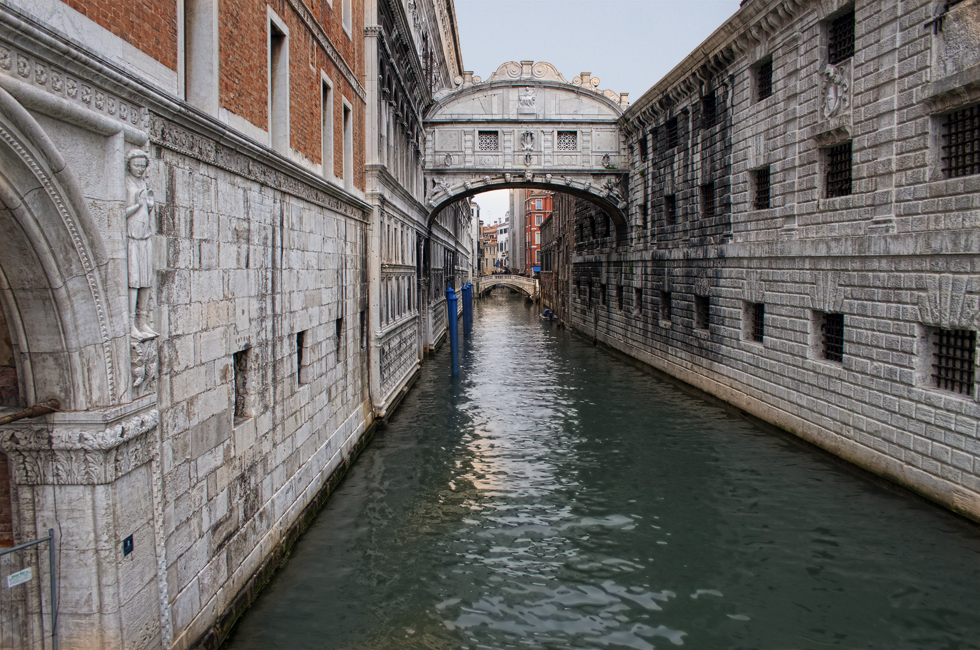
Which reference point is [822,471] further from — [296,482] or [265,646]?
[265,646]

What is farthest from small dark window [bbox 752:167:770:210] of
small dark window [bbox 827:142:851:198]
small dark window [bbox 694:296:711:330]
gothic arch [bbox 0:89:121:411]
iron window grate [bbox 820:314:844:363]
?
gothic arch [bbox 0:89:121:411]

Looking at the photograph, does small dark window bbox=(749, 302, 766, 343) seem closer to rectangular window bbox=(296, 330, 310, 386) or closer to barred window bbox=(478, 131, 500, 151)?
rectangular window bbox=(296, 330, 310, 386)

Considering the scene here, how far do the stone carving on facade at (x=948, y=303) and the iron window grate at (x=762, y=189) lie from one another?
4.83 metres

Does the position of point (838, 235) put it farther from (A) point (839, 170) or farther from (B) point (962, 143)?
(B) point (962, 143)

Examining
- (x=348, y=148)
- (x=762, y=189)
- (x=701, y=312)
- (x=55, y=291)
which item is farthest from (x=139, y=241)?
(x=701, y=312)

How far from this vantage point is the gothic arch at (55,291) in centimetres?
335

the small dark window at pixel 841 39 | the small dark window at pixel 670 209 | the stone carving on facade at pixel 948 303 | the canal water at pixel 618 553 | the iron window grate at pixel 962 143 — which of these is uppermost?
the small dark window at pixel 841 39

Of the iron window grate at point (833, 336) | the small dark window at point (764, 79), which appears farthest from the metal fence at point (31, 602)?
the small dark window at point (764, 79)

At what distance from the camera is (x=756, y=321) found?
44.1 ft

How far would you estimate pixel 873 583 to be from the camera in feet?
21.0

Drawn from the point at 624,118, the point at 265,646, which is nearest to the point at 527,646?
the point at 265,646

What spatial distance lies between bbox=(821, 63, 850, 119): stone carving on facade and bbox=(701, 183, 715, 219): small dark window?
4929mm

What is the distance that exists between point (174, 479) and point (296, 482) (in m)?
3.00

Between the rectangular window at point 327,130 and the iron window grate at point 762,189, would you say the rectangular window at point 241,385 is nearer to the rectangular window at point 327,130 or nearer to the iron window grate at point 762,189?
the rectangular window at point 327,130
